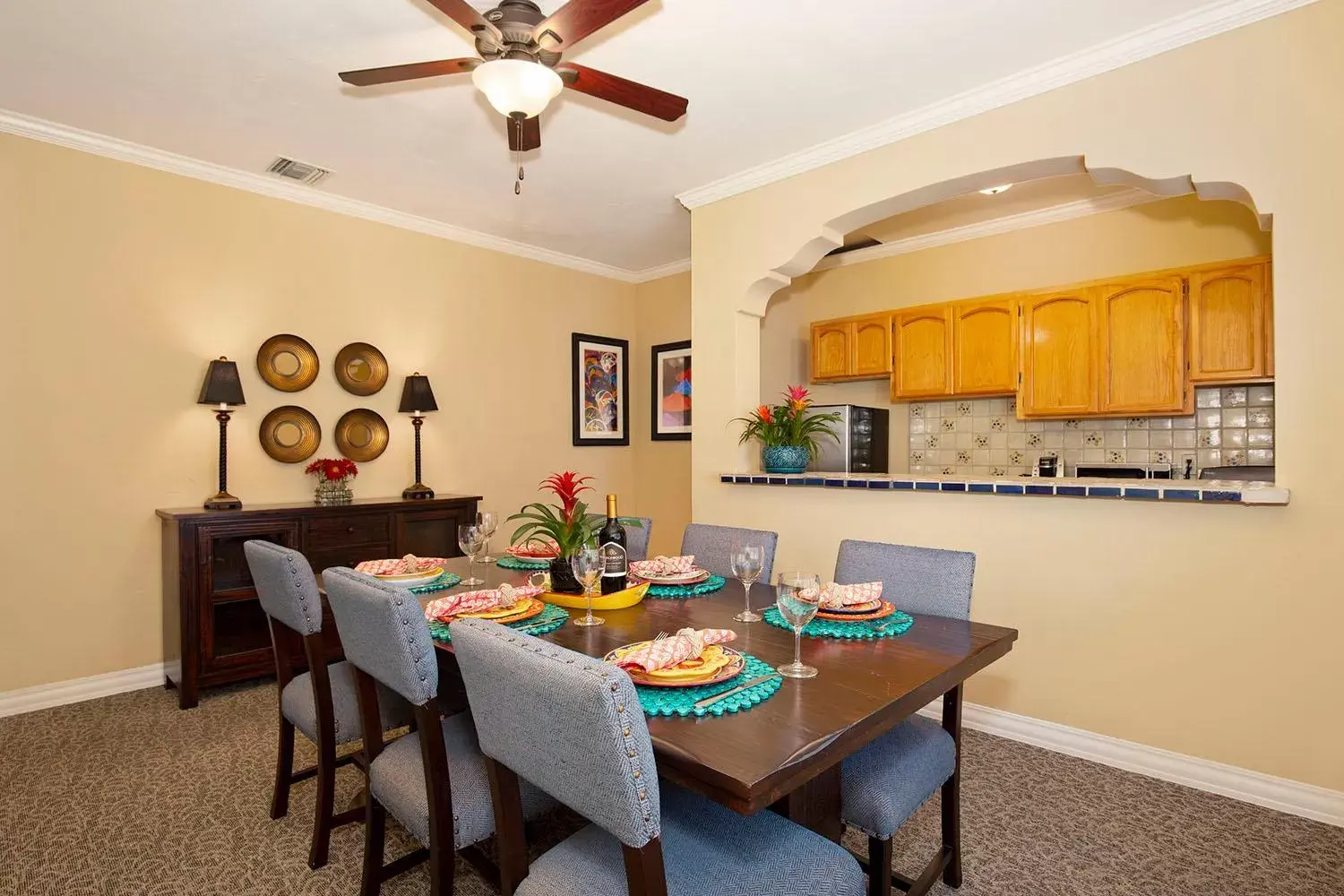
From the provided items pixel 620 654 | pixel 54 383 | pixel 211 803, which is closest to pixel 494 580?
pixel 620 654

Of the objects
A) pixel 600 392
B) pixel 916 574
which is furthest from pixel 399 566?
pixel 600 392

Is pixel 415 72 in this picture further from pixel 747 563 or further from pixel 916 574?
pixel 916 574

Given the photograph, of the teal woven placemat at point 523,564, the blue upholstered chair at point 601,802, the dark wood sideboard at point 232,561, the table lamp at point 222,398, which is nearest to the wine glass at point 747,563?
the blue upholstered chair at point 601,802

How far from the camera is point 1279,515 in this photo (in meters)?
2.28

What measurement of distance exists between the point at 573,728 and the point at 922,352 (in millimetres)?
4045

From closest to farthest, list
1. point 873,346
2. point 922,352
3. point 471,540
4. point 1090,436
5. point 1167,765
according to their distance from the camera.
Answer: point 471,540, point 1167,765, point 1090,436, point 922,352, point 873,346

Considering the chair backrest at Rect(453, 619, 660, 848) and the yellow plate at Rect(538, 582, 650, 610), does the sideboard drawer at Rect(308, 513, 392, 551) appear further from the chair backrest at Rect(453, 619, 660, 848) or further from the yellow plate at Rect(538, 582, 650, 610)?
the chair backrest at Rect(453, 619, 660, 848)

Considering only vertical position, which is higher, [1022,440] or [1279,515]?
[1022,440]

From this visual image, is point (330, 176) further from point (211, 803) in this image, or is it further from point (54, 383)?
point (211, 803)

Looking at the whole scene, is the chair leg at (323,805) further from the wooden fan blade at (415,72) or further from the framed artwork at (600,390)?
the framed artwork at (600,390)

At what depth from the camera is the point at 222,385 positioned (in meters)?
3.47

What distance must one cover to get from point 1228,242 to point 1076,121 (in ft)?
5.22

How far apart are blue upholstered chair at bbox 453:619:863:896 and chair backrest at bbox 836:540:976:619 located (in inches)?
36.0

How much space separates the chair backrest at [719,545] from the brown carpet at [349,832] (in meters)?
1.01
